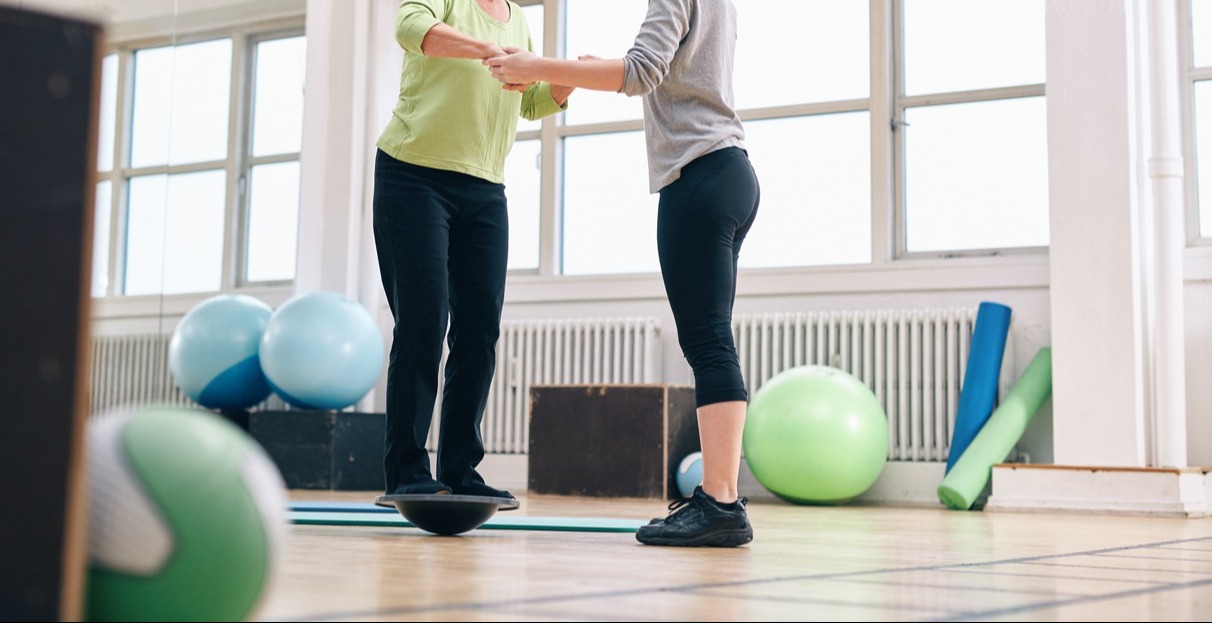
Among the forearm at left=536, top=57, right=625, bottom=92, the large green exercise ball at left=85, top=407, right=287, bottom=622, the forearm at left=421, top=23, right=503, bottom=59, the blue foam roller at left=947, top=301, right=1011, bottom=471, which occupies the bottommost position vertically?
the large green exercise ball at left=85, top=407, right=287, bottom=622

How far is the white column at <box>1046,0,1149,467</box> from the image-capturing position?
475cm

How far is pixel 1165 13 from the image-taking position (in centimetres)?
492

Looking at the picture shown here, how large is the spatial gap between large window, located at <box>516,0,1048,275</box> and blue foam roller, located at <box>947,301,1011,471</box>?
1.54 feet

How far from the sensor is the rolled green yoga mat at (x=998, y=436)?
189 inches

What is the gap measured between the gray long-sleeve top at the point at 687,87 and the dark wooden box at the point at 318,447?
3471 mm

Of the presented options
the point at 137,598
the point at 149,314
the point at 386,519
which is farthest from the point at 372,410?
the point at 137,598

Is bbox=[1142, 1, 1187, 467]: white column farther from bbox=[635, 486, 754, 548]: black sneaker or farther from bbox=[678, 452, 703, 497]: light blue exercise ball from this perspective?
bbox=[635, 486, 754, 548]: black sneaker

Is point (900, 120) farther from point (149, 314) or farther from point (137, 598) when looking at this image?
point (137, 598)

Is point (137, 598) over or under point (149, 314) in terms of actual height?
under

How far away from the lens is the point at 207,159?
700 centimetres

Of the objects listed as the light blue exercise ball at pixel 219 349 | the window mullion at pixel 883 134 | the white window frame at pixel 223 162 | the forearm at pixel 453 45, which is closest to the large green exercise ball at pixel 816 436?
the window mullion at pixel 883 134

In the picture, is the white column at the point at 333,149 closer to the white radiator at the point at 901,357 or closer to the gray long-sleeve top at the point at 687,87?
the white radiator at the point at 901,357

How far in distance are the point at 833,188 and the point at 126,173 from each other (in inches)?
121

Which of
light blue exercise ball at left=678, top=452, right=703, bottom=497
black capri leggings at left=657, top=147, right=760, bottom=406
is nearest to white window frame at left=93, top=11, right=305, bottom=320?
light blue exercise ball at left=678, top=452, right=703, bottom=497
